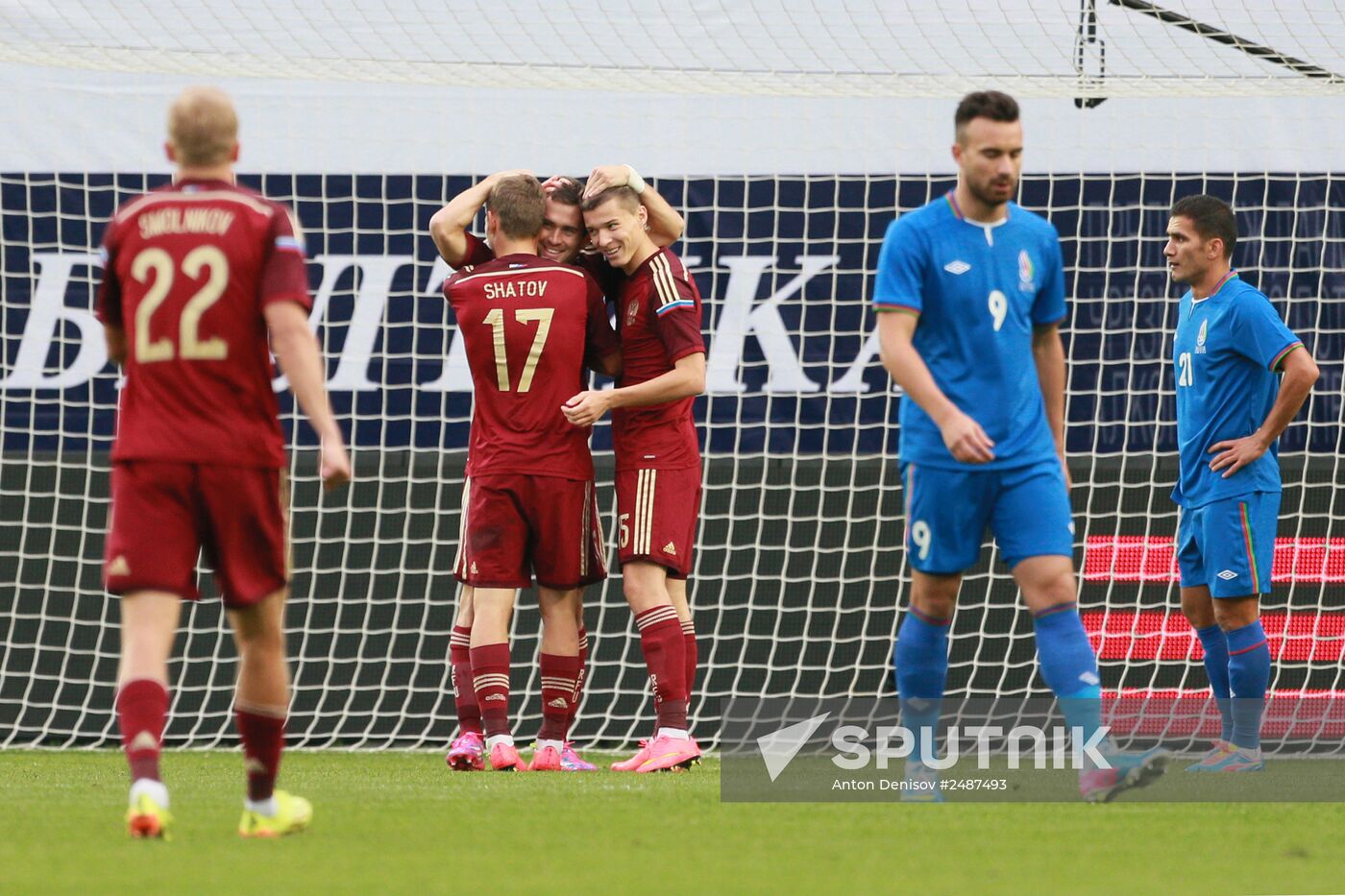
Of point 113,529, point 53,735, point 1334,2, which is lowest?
point 53,735

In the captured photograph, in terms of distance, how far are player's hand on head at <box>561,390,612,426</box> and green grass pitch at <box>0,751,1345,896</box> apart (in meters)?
1.23

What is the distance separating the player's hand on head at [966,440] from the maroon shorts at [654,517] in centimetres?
181

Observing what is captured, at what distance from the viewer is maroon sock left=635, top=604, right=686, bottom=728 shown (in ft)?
18.7

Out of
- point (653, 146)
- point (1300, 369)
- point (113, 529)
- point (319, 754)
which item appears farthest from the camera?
point (653, 146)

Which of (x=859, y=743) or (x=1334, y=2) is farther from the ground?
(x=1334, y=2)

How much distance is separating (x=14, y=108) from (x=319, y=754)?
10.3 ft

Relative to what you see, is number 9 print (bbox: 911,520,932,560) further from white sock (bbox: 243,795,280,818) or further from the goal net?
the goal net

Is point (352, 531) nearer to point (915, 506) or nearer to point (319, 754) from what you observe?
point (319, 754)

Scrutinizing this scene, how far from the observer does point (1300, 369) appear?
5719 millimetres

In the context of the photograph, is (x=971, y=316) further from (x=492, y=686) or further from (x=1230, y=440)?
(x=492, y=686)

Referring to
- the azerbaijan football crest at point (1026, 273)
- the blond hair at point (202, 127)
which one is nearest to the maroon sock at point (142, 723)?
the blond hair at point (202, 127)

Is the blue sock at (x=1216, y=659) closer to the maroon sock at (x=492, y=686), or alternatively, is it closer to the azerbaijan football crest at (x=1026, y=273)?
the azerbaijan football crest at (x=1026, y=273)

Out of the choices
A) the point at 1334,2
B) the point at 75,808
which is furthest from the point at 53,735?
the point at 1334,2

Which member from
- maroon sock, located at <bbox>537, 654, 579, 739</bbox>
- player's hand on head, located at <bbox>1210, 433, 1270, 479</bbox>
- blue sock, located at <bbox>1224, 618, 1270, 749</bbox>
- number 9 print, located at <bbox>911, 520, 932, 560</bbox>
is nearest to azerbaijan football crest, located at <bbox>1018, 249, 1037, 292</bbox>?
number 9 print, located at <bbox>911, 520, 932, 560</bbox>
